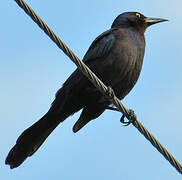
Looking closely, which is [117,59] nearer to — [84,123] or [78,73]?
[78,73]

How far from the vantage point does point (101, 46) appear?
301 inches

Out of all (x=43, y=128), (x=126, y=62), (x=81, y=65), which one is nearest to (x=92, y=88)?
(x=126, y=62)

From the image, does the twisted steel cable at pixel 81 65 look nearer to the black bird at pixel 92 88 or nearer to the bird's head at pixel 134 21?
the black bird at pixel 92 88

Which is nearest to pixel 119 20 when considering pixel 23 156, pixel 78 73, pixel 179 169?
pixel 78 73

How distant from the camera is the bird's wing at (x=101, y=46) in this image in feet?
24.8

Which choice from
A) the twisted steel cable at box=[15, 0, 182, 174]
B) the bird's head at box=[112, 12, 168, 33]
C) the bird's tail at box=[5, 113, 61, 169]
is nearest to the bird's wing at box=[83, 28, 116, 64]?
the bird's head at box=[112, 12, 168, 33]

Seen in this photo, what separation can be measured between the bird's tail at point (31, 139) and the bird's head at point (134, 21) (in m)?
2.16

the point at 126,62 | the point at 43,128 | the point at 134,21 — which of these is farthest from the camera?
the point at 134,21

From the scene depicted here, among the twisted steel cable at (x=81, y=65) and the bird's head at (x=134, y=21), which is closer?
the twisted steel cable at (x=81, y=65)

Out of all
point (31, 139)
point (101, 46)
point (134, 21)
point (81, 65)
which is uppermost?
point (81, 65)

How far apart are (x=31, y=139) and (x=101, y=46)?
5.54 feet

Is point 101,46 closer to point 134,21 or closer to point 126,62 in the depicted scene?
point 126,62

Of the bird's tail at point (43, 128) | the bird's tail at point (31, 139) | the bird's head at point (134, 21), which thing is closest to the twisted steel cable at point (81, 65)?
the bird's tail at point (43, 128)

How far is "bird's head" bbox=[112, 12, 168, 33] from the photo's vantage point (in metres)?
8.74
